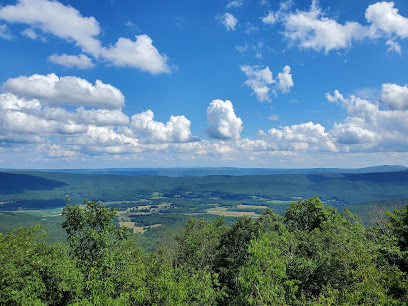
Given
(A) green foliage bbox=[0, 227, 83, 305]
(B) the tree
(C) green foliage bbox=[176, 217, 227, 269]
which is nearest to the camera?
(A) green foliage bbox=[0, 227, 83, 305]

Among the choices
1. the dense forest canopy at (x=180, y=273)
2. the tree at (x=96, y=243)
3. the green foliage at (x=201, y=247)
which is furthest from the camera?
the green foliage at (x=201, y=247)

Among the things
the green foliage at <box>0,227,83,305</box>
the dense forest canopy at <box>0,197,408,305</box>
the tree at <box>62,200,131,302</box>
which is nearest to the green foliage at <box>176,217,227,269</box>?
the dense forest canopy at <box>0,197,408,305</box>

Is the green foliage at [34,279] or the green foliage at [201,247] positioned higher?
the green foliage at [34,279]

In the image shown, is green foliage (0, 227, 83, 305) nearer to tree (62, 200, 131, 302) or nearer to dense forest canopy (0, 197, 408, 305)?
dense forest canopy (0, 197, 408, 305)

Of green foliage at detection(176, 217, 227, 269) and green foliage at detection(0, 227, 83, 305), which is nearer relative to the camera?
green foliage at detection(0, 227, 83, 305)

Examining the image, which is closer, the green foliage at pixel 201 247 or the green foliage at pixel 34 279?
the green foliage at pixel 34 279

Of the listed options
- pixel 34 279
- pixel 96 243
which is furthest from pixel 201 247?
pixel 34 279

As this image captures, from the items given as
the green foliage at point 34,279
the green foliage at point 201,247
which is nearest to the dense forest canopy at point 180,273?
the green foliage at point 34,279

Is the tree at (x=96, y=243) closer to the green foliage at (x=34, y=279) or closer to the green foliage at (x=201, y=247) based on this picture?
the green foliage at (x=34, y=279)

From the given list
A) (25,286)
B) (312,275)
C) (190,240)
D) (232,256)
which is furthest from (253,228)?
(25,286)

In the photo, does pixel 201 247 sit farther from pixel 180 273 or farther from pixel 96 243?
pixel 96 243

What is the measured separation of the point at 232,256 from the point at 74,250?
1164 inches

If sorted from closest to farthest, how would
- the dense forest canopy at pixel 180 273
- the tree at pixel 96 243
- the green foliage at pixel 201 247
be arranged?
the dense forest canopy at pixel 180 273 → the tree at pixel 96 243 → the green foliage at pixel 201 247

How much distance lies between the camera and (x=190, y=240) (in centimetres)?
5319
